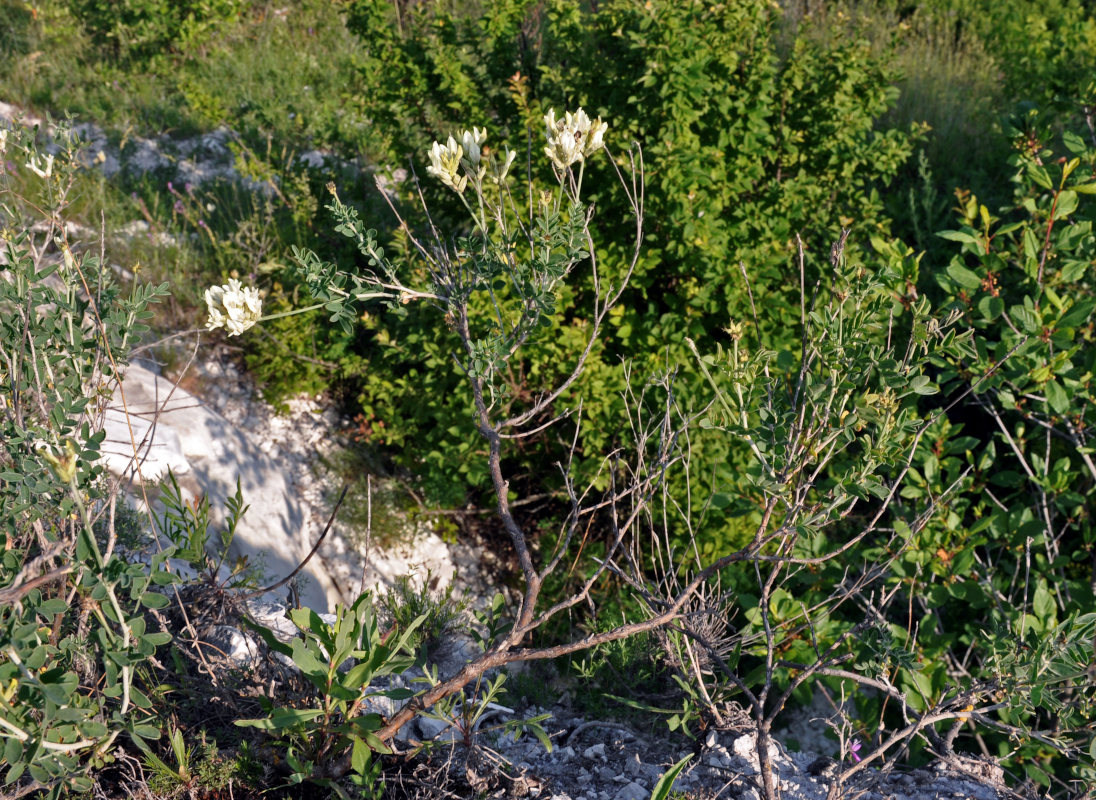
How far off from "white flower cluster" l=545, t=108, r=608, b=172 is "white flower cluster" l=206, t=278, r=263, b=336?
0.63 m

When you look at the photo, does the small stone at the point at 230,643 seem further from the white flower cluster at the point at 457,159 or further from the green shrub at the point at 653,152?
the green shrub at the point at 653,152

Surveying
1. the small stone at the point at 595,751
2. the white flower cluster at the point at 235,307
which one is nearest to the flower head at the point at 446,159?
the white flower cluster at the point at 235,307

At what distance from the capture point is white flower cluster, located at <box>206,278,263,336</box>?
59.5 inches

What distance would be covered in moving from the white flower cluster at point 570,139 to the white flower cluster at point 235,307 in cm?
63

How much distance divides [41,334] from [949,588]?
2566 mm

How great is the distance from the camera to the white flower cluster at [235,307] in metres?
1.51

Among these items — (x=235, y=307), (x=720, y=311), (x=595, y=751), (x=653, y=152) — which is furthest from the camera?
(x=720, y=311)

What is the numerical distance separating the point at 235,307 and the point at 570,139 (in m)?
0.71

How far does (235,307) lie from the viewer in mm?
1520

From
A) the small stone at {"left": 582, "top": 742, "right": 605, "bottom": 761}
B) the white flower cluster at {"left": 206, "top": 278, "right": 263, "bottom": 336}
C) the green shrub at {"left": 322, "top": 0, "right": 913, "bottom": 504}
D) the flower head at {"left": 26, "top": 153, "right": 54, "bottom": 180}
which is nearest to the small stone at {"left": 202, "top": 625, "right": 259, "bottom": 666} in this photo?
the small stone at {"left": 582, "top": 742, "right": 605, "bottom": 761}

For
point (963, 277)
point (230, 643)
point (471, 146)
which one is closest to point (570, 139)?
point (471, 146)

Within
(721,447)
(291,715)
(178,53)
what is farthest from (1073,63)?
(178,53)

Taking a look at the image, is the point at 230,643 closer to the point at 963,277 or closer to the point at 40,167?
the point at 40,167

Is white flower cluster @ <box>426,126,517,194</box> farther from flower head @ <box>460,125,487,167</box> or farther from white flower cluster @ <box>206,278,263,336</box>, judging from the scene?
white flower cluster @ <box>206,278,263,336</box>
